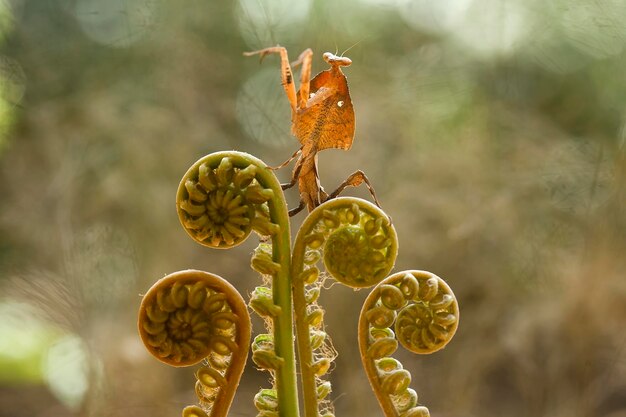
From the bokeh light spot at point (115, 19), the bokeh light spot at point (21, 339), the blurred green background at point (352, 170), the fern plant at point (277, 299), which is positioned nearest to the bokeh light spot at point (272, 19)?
the blurred green background at point (352, 170)

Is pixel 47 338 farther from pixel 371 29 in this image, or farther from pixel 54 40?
pixel 371 29

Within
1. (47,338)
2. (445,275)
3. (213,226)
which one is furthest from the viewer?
(445,275)

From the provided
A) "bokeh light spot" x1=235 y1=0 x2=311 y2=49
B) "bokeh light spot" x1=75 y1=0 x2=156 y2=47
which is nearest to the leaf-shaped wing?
"bokeh light spot" x1=235 y1=0 x2=311 y2=49

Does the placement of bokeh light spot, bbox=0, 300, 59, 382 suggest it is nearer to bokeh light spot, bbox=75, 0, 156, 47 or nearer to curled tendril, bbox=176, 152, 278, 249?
bokeh light spot, bbox=75, 0, 156, 47

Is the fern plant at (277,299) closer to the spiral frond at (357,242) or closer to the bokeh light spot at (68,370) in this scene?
the spiral frond at (357,242)

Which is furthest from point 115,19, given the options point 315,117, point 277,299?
point 277,299

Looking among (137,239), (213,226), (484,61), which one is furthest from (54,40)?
(213,226)
